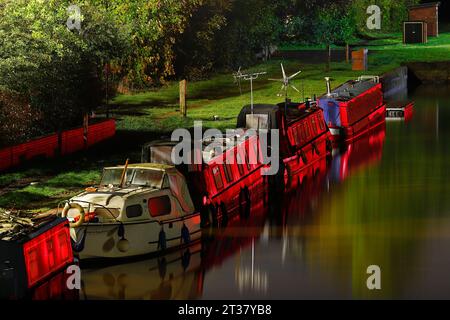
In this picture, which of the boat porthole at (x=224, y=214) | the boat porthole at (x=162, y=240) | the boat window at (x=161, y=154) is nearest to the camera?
the boat porthole at (x=162, y=240)

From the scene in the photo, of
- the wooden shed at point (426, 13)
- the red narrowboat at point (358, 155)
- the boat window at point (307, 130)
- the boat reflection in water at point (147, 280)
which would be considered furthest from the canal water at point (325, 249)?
the wooden shed at point (426, 13)

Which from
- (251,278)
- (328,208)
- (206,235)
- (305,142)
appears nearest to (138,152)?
(305,142)

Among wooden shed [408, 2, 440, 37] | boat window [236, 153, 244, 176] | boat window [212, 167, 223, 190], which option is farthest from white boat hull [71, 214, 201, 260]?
wooden shed [408, 2, 440, 37]

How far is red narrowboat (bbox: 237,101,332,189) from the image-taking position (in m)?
65.3

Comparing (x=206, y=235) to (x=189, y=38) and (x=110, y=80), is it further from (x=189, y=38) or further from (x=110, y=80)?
(x=189, y=38)

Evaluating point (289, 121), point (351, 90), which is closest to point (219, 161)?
point (289, 121)

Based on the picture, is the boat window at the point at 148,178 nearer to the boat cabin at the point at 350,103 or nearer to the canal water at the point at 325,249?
the canal water at the point at 325,249

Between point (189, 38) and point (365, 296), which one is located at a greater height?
point (189, 38)

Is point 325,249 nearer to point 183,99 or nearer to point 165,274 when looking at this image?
point 165,274

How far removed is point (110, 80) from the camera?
87125mm

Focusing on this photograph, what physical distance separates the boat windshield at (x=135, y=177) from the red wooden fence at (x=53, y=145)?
1486 centimetres

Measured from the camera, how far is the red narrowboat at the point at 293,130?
6531 centimetres

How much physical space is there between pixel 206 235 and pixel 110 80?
3733cm

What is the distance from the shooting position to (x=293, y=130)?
68.4 meters
